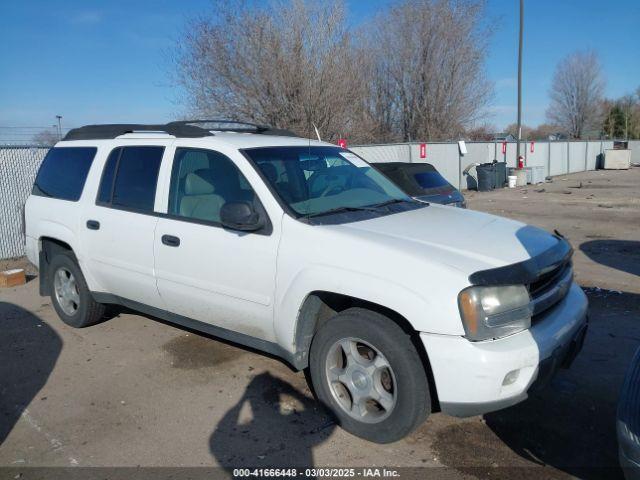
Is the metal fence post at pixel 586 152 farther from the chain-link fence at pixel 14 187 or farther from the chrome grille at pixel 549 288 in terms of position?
the chrome grille at pixel 549 288

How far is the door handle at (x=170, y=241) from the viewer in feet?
13.7

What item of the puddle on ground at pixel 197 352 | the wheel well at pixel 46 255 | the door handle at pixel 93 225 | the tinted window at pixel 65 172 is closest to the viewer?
the puddle on ground at pixel 197 352

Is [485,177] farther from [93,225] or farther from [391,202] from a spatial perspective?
[93,225]

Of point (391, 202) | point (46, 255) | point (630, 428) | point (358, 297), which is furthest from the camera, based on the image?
point (46, 255)

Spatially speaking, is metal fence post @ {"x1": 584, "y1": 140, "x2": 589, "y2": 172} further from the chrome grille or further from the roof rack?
the chrome grille

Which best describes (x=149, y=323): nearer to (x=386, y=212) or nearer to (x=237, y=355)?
(x=237, y=355)

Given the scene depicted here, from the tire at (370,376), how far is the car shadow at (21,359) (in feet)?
7.07

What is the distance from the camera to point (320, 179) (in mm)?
4289

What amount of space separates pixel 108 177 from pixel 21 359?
5.84 ft

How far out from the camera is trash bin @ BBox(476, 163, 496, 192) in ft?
68.4

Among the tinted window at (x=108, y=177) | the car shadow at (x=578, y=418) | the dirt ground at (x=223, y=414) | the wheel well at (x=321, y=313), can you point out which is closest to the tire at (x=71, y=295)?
the dirt ground at (x=223, y=414)

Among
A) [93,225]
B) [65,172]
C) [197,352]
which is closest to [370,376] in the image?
[197,352]

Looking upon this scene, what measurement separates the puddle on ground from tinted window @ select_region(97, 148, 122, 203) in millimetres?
1454

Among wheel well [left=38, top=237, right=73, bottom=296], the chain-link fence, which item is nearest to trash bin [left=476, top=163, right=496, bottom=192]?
the chain-link fence
